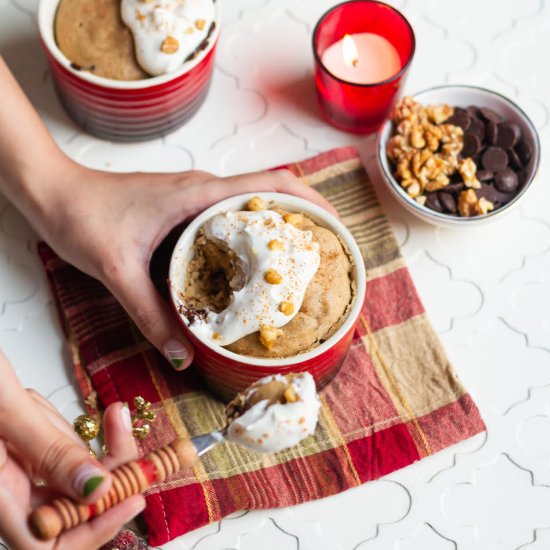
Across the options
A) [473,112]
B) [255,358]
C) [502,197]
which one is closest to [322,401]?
[255,358]

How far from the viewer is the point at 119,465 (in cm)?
94

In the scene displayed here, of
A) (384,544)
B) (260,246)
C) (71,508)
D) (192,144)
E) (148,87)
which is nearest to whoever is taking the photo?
(71,508)

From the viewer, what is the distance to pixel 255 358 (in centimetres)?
106

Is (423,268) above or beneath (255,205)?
beneath

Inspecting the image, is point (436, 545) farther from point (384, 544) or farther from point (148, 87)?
point (148, 87)

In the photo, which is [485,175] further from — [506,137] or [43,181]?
[43,181]

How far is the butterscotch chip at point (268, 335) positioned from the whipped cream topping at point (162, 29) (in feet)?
1.55

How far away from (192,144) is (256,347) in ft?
1.64

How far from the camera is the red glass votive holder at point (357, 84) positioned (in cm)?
136

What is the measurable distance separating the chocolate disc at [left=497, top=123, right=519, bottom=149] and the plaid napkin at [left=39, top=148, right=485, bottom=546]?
0.24 metres

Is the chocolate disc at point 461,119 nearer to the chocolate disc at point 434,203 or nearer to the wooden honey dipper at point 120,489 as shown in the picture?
the chocolate disc at point 434,203

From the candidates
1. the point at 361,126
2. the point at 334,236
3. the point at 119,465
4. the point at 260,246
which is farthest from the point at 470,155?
the point at 119,465

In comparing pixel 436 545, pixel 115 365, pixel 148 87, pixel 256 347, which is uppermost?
pixel 148 87

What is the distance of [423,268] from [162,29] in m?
0.55
